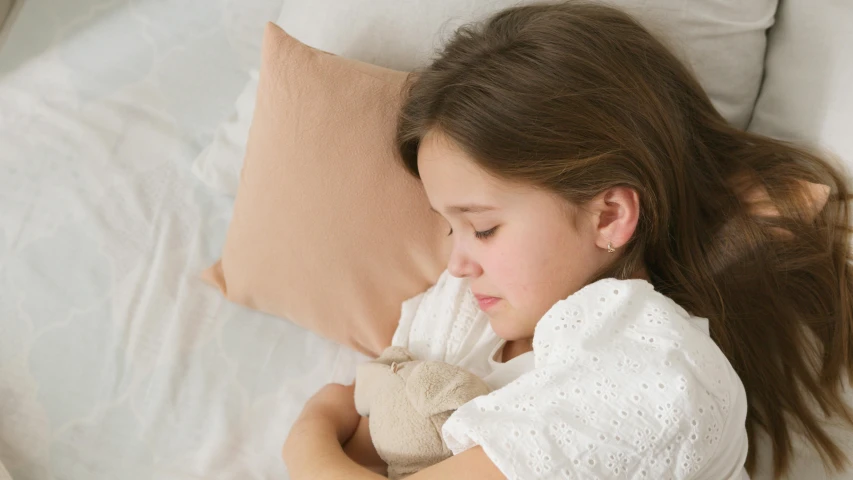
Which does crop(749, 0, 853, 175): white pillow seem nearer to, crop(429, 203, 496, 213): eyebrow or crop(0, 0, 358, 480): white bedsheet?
crop(429, 203, 496, 213): eyebrow

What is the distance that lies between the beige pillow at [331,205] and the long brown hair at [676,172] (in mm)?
84

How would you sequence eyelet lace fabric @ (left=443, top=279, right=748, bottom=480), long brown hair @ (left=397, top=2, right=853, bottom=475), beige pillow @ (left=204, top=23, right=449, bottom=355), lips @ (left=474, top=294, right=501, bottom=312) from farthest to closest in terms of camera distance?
beige pillow @ (left=204, top=23, right=449, bottom=355)
lips @ (left=474, top=294, right=501, bottom=312)
long brown hair @ (left=397, top=2, right=853, bottom=475)
eyelet lace fabric @ (left=443, top=279, right=748, bottom=480)

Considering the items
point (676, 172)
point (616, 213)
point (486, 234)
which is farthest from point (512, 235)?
point (676, 172)

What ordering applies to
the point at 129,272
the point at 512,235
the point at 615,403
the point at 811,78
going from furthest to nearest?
the point at 129,272 < the point at 811,78 < the point at 512,235 < the point at 615,403

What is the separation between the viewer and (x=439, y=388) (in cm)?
99

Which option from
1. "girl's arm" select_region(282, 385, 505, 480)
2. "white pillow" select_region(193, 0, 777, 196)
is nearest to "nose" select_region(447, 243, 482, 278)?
"girl's arm" select_region(282, 385, 505, 480)

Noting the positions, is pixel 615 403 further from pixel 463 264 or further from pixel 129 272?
pixel 129 272

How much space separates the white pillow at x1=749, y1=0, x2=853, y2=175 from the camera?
1.08 m

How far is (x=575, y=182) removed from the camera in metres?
→ 0.96

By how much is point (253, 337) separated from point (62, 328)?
0.33 meters

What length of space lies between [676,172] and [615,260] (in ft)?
0.48

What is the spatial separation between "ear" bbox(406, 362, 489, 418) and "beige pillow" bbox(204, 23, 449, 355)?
9.4 inches

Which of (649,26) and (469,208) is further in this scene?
(649,26)

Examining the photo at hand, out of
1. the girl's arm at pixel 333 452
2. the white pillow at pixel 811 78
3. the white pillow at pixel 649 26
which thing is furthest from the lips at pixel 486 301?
the white pillow at pixel 811 78
